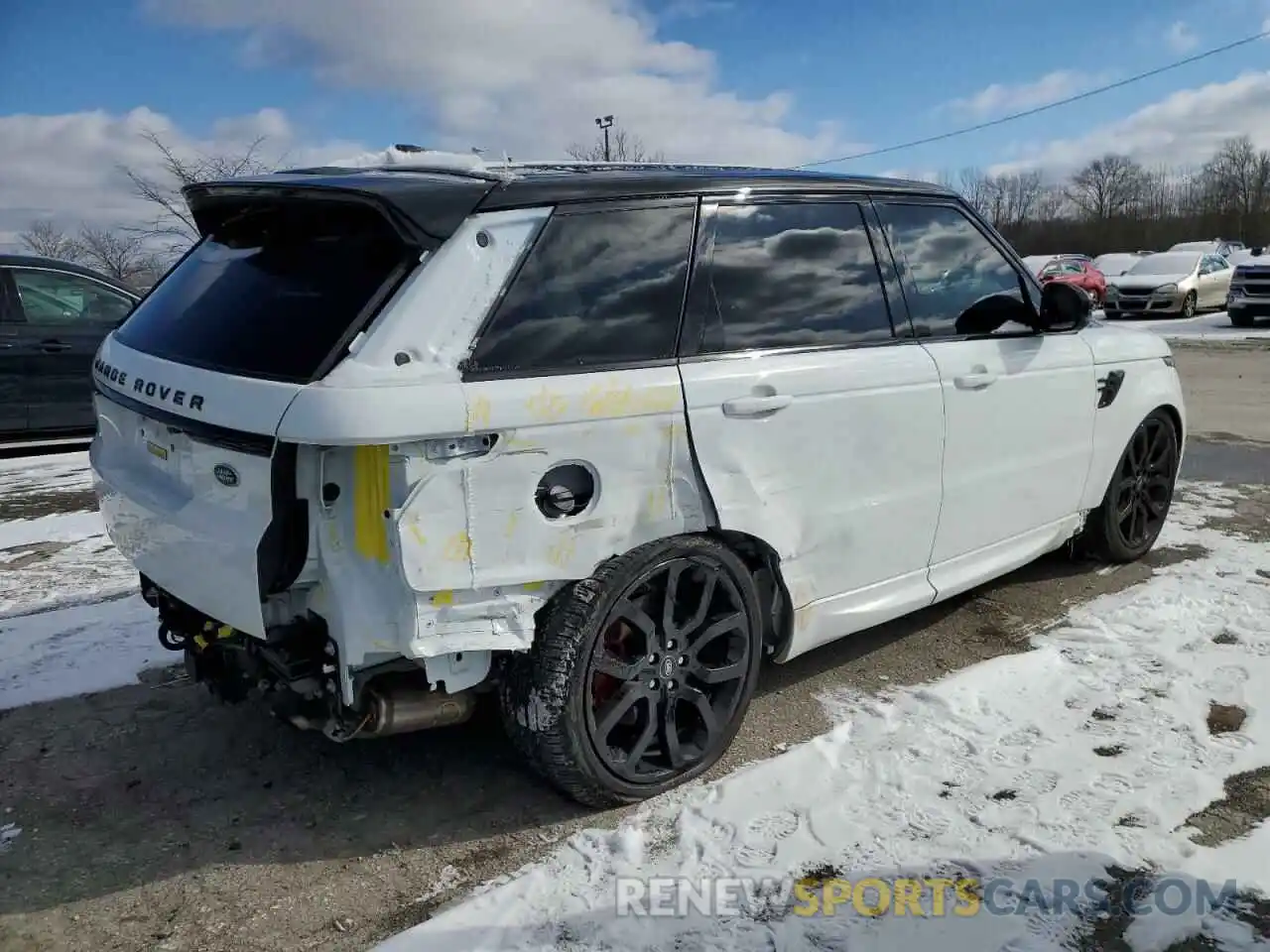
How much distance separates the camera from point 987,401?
372 cm

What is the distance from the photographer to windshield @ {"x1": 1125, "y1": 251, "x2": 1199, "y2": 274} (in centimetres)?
2358

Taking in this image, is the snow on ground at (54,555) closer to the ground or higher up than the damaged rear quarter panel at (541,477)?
closer to the ground

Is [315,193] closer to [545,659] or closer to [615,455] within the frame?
[615,455]

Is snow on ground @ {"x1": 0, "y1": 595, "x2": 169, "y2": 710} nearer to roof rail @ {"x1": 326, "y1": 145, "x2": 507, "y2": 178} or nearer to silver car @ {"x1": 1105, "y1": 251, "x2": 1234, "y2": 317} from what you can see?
roof rail @ {"x1": 326, "y1": 145, "x2": 507, "y2": 178}

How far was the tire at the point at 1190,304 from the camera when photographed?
2325 centimetres

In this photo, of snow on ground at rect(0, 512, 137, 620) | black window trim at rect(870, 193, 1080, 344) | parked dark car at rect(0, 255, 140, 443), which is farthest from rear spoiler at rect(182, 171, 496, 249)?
parked dark car at rect(0, 255, 140, 443)

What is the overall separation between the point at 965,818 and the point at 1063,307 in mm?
2218

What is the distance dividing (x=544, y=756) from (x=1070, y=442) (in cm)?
276

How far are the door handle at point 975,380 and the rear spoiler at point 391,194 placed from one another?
74.4 inches

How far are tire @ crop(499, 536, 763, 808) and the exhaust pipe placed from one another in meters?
0.14

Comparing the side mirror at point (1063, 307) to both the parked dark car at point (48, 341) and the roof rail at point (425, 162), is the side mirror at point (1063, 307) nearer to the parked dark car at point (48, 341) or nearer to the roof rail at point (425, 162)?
the roof rail at point (425, 162)

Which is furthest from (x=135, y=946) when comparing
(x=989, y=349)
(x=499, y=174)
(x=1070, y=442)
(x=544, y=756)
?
(x=1070, y=442)

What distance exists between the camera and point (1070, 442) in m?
4.24

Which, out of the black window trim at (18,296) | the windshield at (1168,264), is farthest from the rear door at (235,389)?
the windshield at (1168,264)
